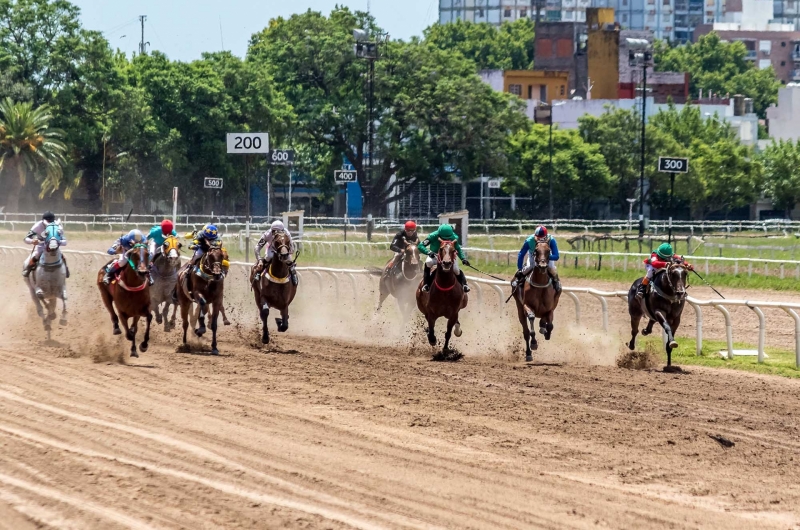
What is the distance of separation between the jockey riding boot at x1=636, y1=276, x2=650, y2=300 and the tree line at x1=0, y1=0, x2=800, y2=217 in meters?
45.6

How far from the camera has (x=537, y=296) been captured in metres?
16.5

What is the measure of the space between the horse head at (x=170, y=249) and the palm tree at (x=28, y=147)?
138ft

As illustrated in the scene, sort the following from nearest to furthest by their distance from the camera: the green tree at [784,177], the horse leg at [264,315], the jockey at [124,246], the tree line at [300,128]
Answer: the jockey at [124,246] < the horse leg at [264,315] < the tree line at [300,128] < the green tree at [784,177]

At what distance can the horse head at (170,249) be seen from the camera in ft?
59.2

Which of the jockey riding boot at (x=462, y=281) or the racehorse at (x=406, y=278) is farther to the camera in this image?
the racehorse at (x=406, y=278)

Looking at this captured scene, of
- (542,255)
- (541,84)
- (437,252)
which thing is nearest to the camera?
(542,255)

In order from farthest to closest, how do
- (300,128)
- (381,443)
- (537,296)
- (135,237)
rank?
1. (300,128)
2. (537,296)
3. (135,237)
4. (381,443)

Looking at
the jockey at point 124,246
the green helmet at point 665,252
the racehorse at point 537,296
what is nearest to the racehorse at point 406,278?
the racehorse at point 537,296

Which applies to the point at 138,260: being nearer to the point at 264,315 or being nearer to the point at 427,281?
the point at 264,315

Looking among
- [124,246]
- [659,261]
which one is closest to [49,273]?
[124,246]

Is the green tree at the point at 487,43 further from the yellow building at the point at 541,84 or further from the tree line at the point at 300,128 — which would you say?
the tree line at the point at 300,128

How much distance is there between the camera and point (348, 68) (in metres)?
67.6

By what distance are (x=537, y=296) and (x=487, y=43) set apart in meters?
130

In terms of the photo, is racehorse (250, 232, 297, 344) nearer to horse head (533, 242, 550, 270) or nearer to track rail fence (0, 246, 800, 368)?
track rail fence (0, 246, 800, 368)
